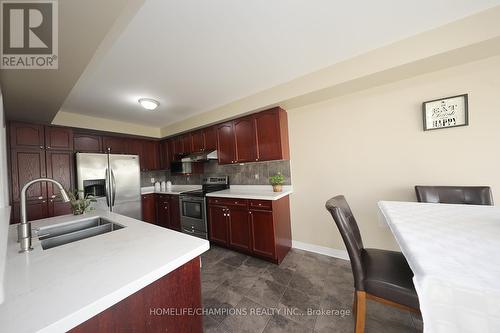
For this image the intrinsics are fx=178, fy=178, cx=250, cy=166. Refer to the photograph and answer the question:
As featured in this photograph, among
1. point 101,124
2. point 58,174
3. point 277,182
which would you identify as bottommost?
point 277,182

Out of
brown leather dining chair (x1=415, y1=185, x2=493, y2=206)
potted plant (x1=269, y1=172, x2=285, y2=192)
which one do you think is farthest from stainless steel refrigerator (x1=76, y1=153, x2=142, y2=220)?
brown leather dining chair (x1=415, y1=185, x2=493, y2=206)

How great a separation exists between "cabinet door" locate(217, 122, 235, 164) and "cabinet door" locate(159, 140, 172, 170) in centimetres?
174

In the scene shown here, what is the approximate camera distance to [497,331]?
0.55 meters

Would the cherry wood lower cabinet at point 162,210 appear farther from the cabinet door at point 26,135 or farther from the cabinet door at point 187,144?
the cabinet door at point 26,135

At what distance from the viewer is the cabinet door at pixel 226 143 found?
3.07 meters

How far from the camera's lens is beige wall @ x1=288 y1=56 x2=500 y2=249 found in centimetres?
167

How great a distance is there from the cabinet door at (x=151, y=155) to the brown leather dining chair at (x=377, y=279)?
412 centimetres

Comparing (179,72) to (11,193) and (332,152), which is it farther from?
(11,193)

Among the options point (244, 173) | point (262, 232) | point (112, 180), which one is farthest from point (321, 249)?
point (112, 180)

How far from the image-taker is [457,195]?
1.62 m

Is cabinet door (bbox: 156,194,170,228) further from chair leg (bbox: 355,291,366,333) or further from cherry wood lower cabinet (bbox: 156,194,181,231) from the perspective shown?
chair leg (bbox: 355,291,366,333)

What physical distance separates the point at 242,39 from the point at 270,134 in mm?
1328

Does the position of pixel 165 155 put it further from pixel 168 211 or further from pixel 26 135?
pixel 26 135

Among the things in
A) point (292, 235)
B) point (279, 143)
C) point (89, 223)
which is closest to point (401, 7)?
point (279, 143)
